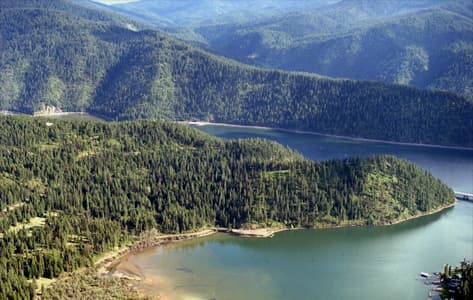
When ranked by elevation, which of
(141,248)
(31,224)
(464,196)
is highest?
(464,196)

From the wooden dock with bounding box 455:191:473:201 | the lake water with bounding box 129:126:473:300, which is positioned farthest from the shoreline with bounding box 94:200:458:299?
the wooden dock with bounding box 455:191:473:201

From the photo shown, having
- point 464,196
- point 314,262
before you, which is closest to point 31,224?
point 314,262

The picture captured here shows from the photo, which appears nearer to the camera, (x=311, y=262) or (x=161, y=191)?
(x=311, y=262)

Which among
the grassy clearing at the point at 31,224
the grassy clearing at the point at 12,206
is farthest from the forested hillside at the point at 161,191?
the grassy clearing at the point at 12,206

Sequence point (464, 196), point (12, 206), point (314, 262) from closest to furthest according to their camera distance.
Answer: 1. point (314, 262)
2. point (12, 206)
3. point (464, 196)

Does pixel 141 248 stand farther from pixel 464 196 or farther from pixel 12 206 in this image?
pixel 464 196

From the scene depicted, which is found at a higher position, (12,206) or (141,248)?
(12,206)

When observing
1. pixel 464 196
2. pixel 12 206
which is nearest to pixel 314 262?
pixel 464 196

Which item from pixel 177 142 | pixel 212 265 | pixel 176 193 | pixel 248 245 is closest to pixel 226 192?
pixel 176 193

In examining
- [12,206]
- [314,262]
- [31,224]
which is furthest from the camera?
[12,206]
